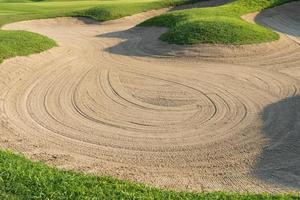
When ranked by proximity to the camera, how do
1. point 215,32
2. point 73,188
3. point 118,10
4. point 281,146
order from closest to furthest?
point 73,188 → point 281,146 → point 215,32 → point 118,10

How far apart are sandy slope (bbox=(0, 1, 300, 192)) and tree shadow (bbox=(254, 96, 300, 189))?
0.22ft

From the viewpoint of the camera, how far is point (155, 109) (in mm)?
17578

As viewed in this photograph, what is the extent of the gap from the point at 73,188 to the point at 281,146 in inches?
263

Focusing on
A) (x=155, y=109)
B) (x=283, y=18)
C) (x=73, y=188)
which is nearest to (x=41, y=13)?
(x=283, y=18)

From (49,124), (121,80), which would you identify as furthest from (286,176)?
(121,80)

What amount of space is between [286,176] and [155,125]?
531 centimetres

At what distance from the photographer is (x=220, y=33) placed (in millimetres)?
25797

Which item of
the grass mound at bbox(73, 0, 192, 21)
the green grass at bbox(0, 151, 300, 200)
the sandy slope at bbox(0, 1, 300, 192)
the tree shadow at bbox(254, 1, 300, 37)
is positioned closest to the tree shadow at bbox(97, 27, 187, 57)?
the sandy slope at bbox(0, 1, 300, 192)

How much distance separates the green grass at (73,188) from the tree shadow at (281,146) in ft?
→ 4.65

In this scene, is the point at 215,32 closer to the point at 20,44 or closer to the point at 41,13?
the point at 20,44

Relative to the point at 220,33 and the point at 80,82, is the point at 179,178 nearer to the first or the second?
the point at 80,82

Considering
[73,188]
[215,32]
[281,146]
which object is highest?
[215,32]

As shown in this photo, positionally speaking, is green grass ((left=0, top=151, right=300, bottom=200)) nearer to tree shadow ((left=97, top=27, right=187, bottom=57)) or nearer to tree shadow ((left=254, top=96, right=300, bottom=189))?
tree shadow ((left=254, top=96, right=300, bottom=189))

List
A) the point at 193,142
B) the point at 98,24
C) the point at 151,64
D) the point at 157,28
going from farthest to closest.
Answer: the point at 98,24 → the point at 157,28 → the point at 151,64 → the point at 193,142
